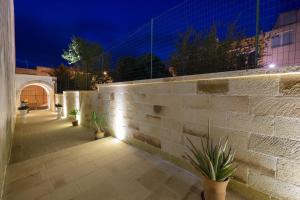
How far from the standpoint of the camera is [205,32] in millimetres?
2938

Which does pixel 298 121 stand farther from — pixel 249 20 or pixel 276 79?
pixel 249 20

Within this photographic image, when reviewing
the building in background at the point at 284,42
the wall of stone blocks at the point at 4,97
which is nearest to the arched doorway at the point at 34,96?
the wall of stone blocks at the point at 4,97

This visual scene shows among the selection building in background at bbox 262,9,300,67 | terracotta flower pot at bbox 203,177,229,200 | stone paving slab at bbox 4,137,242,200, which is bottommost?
stone paving slab at bbox 4,137,242,200

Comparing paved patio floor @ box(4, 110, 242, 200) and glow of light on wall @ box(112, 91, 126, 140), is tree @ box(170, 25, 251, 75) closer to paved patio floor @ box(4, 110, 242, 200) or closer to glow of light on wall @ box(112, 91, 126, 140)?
glow of light on wall @ box(112, 91, 126, 140)

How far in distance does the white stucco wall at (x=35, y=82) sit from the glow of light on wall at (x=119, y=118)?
9594 mm

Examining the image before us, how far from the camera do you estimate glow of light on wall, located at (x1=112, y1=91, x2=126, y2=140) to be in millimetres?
3715

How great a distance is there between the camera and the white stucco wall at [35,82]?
1008 centimetres

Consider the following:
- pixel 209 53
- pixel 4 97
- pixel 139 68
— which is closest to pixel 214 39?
pixel 209 53

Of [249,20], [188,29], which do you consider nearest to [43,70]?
[188,29]

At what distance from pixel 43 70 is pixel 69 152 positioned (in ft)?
59.1

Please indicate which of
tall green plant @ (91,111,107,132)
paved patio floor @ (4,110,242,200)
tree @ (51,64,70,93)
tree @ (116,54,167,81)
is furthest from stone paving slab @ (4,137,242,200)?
tree @ (51,64,70,93)

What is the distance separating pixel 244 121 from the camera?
5.54 ft

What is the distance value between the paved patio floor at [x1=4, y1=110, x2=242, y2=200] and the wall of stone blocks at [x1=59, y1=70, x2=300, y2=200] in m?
0.36

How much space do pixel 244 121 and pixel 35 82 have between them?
12.8 metres
